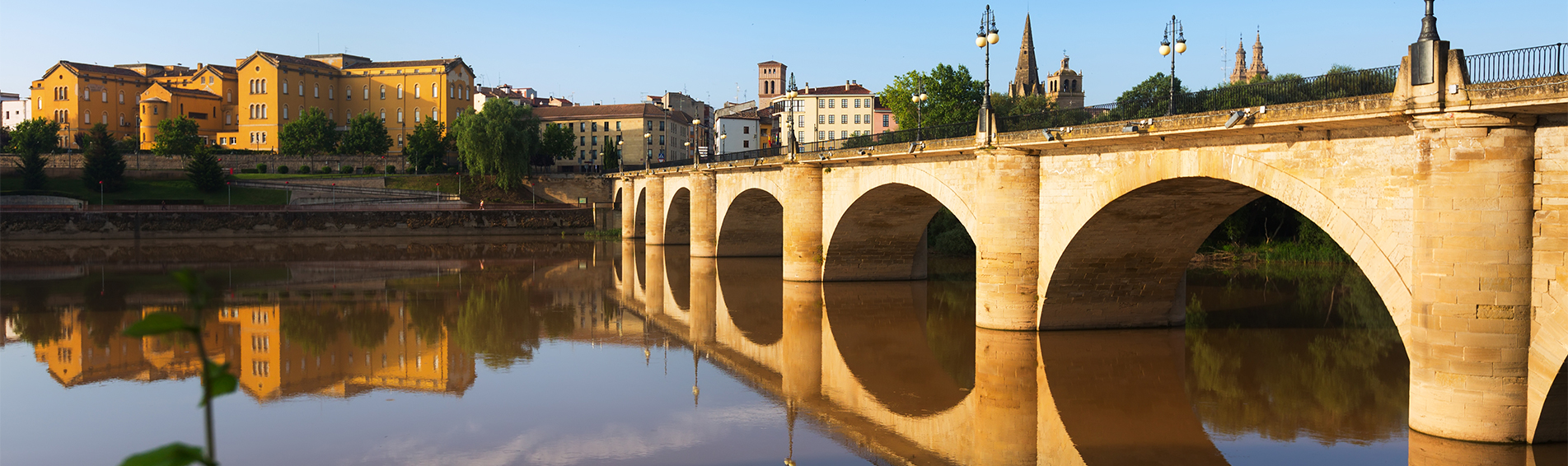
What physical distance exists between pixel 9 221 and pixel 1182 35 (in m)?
62.9

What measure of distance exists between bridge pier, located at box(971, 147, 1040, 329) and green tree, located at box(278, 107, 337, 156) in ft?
261

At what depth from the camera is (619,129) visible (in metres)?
108

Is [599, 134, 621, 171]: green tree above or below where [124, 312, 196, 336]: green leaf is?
above

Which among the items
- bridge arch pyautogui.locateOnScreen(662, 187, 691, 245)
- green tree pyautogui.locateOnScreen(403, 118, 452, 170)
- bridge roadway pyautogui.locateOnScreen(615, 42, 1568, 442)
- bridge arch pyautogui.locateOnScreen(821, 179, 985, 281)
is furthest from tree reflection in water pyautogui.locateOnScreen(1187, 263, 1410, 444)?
green tree pyautogui.locateOnScreen(403, 118, 452, 170)

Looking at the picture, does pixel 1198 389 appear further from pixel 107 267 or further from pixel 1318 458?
pixel 107 267

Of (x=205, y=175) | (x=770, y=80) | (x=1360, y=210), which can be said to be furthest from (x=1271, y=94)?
(x=770, y=80)

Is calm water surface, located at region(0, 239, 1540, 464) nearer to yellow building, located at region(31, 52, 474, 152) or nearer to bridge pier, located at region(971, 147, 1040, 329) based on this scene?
bridge pier, located at region(971, 147, 1040, 329)

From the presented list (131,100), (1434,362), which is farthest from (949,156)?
(131,100)

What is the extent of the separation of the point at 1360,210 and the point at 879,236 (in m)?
19.0

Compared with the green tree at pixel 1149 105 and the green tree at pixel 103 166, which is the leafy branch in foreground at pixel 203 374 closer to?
the green tree at pixel 1149 105

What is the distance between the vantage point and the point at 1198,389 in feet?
53.8

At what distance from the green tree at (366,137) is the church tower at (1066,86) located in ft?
216

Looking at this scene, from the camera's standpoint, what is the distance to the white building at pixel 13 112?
4323 inches

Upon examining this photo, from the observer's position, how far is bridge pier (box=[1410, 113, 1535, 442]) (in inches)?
441
